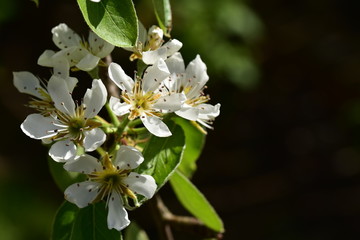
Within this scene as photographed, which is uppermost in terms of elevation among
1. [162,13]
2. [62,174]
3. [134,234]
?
[162,13]

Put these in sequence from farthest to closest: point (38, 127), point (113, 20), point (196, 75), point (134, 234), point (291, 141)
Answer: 1. point (291, 141)
2. point (134, 234)
3. point (196, 75)
4. point (38, 127)
5. point (113, 20)

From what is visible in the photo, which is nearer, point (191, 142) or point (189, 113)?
point (189, 113)

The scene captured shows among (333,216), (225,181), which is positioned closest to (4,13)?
(225,181)

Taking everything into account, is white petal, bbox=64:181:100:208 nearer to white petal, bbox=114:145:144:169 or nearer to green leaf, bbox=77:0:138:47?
white petal, bbox=114:145:144:169

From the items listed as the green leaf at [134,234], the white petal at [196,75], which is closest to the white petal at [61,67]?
the white petal at [196,75]

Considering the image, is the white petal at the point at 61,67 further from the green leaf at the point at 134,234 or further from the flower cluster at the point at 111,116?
the green leaf at the point at 134,234

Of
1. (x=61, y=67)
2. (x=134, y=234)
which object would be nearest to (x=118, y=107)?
(x=61, y=67)

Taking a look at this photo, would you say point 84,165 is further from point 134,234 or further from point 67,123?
point 134,234

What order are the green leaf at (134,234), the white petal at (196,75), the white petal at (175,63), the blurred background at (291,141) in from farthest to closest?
the blurred background at (291,141), the green leaf at (134,234), the white petal at (196,75), the white petal at (175,63)
